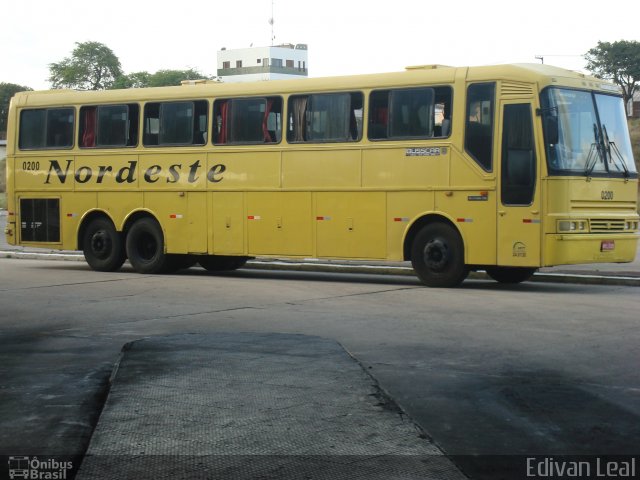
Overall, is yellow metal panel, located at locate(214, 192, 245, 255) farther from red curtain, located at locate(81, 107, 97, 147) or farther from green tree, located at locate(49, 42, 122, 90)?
green tree, located at locate(49, 42, 122, 90)

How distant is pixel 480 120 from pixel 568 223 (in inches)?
87.7

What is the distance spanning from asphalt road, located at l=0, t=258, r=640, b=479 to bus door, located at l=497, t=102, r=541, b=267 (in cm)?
73

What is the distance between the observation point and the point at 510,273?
1905cm

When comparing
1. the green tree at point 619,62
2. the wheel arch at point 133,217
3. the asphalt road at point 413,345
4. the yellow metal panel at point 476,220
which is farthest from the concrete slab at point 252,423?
the green tree at point 619,62

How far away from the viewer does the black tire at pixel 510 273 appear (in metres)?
18.8

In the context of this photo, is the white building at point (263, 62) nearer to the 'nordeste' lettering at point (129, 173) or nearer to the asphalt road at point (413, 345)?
the 'nordeste' lettering at point (129, 173)

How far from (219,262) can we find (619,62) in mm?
97262

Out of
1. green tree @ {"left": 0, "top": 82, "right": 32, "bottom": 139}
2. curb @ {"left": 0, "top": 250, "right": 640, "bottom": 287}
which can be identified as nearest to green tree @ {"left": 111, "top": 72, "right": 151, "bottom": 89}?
green tree @ {"left": 0, "top": 82, "right": 32, "bottom": 139}

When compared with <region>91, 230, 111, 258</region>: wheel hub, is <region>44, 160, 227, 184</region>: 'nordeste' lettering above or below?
above

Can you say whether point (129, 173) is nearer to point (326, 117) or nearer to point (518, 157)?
point (326, 117)

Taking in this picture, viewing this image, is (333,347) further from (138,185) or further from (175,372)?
(138,185)

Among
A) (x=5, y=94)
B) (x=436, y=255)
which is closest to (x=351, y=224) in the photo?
(x=436, y=255)

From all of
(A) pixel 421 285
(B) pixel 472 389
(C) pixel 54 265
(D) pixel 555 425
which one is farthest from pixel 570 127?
(C) pixel 54 265

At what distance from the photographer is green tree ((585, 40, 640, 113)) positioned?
110438 millimetres
